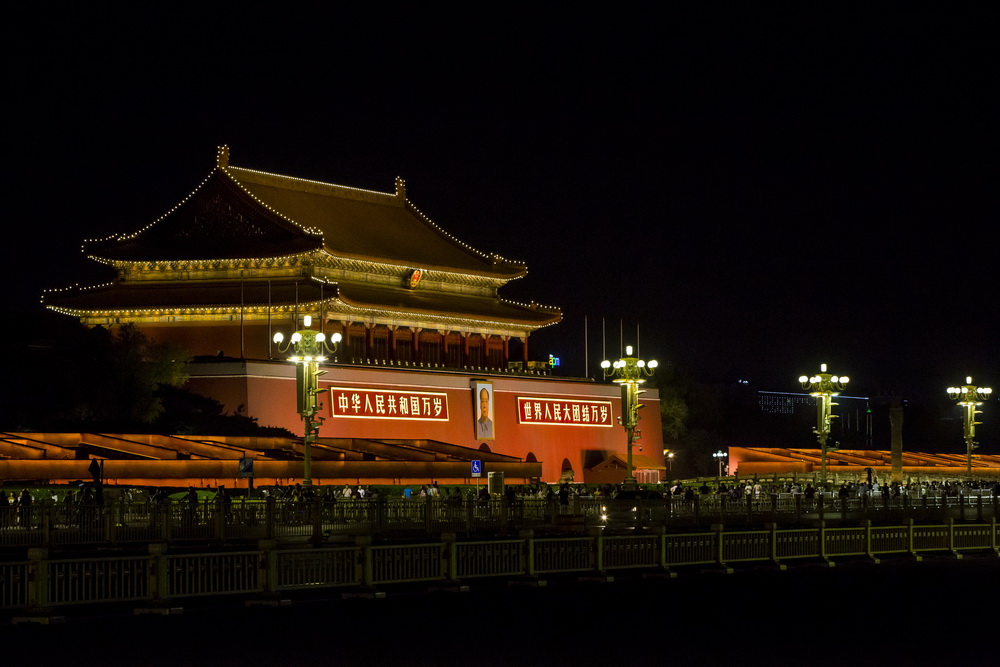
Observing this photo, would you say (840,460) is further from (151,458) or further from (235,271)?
(151,458)

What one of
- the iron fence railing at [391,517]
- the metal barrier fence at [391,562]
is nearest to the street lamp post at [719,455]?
the iron fence railing at [391,517]

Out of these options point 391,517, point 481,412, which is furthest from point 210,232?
point 391,517

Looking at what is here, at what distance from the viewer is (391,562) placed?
2194cm


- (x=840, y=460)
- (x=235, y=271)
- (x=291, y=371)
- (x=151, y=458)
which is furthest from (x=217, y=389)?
(x=840, y=460)

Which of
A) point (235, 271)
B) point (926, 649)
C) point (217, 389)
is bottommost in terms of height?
point (926, 649)

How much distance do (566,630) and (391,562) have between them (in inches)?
157

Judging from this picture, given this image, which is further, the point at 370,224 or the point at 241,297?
the point at 370,224

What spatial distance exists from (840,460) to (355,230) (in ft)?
82.0

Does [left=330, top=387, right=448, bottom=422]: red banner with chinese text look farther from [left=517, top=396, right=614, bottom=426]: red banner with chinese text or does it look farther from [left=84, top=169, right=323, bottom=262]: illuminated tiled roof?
[left=84, top=169, right=323, bottom=262]: illuminated tiled roof

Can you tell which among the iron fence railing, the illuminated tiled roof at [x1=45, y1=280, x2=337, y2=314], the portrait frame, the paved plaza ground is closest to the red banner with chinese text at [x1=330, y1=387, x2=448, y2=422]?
the portrait frame

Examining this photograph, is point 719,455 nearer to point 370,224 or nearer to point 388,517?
point 370,224

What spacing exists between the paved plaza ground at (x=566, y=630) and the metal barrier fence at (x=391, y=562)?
1.08 feet

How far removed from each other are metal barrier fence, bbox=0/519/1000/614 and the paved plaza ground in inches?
13.0

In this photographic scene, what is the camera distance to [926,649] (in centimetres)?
1761
